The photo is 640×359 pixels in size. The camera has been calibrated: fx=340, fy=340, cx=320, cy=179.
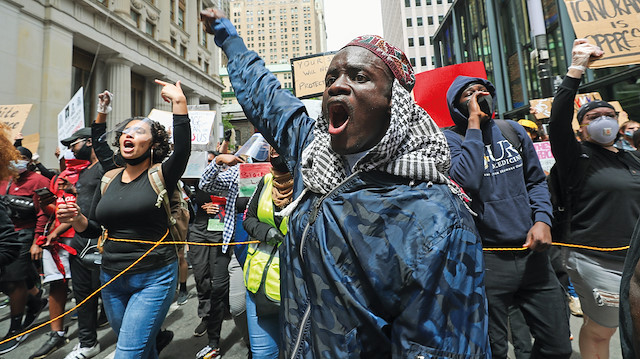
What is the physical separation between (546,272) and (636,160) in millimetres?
1102

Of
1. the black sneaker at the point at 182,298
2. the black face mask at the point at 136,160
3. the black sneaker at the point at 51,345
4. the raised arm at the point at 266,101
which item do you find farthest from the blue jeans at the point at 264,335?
the black sneaker at the point at 182,298

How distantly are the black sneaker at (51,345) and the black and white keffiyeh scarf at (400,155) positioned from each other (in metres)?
4.12

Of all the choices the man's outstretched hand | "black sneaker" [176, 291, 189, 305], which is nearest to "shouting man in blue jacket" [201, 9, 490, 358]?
the man's outstretched hand

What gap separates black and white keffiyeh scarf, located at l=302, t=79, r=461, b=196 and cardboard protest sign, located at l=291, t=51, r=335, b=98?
4148 mm

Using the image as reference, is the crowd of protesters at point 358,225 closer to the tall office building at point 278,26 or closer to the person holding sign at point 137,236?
the person holding sign at point 137,236

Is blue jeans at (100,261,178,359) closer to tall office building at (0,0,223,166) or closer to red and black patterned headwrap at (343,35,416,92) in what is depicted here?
red and black patterned headwrap at (343,35,416,92)

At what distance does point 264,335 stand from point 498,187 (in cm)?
192

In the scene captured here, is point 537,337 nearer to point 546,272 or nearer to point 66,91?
point 546,272

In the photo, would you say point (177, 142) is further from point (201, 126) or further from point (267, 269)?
point (201, 126)

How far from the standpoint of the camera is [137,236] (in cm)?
247

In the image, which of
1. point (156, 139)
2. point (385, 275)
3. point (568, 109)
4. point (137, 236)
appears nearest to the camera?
point (385, 275)

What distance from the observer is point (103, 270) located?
2.49 metres

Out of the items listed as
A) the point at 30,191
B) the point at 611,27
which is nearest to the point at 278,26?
the point at 30,191

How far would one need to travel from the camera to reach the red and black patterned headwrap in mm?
1151
